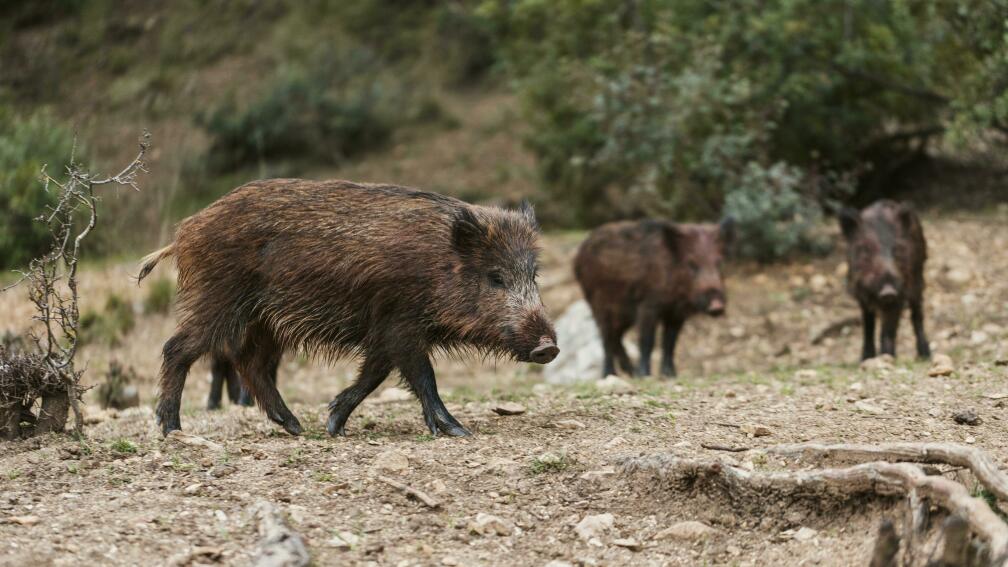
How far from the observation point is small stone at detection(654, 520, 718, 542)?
4.73 metres

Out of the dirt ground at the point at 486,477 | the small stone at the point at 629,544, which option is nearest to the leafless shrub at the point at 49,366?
the dirt ground at the point at 486,477

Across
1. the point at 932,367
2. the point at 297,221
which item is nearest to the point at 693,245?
the point at 932,367

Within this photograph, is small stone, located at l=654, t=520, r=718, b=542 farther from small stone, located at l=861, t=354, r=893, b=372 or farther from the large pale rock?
the large pale rock

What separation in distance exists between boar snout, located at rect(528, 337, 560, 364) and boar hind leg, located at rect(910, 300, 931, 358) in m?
4.95

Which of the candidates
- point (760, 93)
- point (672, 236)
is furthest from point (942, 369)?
point (760, 93)

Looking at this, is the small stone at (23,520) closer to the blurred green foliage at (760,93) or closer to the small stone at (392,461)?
the small stone at (392,461)

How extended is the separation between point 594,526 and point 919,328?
6213mm

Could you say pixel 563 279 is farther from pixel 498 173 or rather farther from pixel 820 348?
pixel 498 173

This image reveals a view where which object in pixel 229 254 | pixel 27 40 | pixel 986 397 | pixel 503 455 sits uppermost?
pixel 27 40

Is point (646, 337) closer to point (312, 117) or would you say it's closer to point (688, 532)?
point (688, 532)

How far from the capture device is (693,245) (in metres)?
11.1

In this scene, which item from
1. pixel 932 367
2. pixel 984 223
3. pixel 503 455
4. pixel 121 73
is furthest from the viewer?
pixel 121 73

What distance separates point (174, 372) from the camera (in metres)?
6.38

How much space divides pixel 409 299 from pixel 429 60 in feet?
67.4
